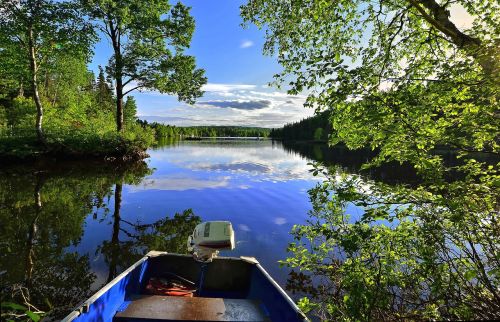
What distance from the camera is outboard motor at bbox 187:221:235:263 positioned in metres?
5.85

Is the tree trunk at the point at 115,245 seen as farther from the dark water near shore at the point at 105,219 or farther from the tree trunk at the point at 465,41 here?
the tree trunk at the point at 465,41

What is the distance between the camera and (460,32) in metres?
4.74

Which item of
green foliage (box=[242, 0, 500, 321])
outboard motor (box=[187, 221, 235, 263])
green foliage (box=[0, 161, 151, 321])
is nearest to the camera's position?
green foliage (box=[242, 0, 500, 321])

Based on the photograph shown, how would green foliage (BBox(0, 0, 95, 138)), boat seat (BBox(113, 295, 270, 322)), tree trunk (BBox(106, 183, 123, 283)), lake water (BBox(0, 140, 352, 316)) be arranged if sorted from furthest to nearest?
green foliage (BBox(0, 0, 95, 138)) < tree trunk (BBox(106, 183, 123, 283)) < lake water (BBox(0, 140, 352, 316)) < boat seat (BBox(113, 295, 270, 322))

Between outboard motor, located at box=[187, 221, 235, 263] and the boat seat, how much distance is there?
2.98ft

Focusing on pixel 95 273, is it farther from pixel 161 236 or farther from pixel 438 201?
pixel 438 201

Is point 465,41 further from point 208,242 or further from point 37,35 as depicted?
point 37,35

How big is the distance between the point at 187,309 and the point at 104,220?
757 centimetres

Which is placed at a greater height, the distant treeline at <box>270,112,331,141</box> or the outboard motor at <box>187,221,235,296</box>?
the distant treeline at <box>270,112,331,141</box>

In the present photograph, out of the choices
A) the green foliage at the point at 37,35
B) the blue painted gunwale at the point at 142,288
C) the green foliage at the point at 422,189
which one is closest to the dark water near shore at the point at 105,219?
the blue painted gunwale at the point at 142,288

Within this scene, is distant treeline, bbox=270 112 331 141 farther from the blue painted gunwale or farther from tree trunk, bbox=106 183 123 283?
the blue painted gunwale

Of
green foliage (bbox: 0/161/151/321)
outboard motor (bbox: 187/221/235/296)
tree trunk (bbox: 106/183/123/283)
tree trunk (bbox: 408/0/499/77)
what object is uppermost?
tree trunk (bbox: 408/0/499/77)

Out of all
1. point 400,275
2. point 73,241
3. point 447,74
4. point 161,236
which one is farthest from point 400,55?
point 73,241

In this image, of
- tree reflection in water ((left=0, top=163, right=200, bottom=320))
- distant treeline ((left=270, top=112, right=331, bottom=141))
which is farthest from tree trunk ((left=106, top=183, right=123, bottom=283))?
distant treeline ((left=270, top=112, right=331, bottom=141))
